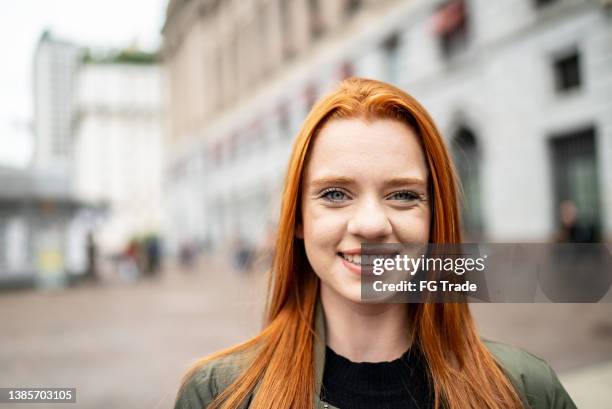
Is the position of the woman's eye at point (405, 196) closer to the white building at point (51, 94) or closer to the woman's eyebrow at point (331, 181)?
the woman's eyebrow at point (331, 181)

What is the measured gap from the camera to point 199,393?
1462 mm

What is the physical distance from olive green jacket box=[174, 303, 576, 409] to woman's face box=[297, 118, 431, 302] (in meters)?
0.27

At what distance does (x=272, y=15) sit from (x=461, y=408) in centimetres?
2655

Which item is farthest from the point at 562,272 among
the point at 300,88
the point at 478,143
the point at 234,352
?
the point at 300,88

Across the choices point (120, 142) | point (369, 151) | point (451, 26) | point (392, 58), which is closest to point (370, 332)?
point (369, 151)

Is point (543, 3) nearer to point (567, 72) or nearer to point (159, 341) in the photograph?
point (567, 72)

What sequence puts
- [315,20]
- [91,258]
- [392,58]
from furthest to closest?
[315,20]
[91,258]
[392,58]

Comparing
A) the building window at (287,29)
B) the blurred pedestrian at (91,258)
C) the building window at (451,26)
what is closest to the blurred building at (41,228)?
the blurred pedestrian at (91,258)

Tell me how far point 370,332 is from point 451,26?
Result: 14.9 metres

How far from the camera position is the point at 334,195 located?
1387 mm

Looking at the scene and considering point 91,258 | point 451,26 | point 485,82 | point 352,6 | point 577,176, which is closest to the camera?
point 577,176

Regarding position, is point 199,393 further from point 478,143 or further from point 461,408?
point 478,143

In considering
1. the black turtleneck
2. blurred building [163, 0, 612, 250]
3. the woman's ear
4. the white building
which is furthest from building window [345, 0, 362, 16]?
the black turtleneck

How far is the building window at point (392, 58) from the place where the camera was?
17.3 meters
